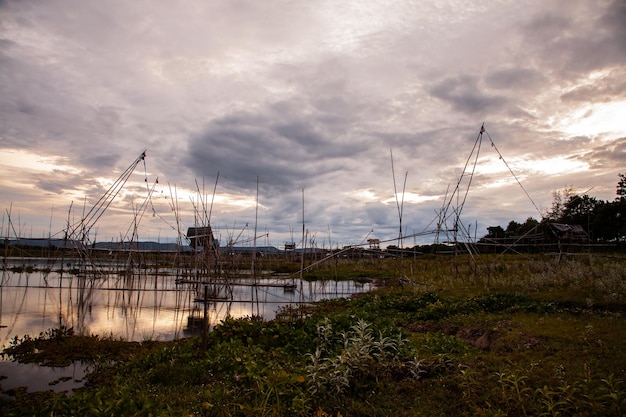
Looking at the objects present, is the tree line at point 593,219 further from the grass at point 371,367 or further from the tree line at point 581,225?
the grass at point 371,367

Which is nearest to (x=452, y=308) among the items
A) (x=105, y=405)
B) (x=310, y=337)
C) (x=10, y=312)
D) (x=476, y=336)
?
(x=476, y=336)

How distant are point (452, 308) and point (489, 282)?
16.9 ft

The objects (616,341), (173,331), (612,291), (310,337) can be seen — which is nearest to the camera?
(616,341)

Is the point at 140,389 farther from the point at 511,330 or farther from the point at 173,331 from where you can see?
the point at 511,330

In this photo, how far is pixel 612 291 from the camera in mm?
9148

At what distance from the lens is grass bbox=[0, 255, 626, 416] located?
4160mm

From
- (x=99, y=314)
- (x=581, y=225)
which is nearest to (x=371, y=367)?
(x=99, y=314)

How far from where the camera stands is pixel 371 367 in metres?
5.12

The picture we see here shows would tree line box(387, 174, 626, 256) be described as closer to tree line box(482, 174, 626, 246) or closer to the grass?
tree line box(482, 174, 626, 246)

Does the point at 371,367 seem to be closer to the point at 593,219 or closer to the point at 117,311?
the point at 117,311

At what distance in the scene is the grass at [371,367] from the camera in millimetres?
4160

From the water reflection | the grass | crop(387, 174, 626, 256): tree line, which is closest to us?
Result: the grass

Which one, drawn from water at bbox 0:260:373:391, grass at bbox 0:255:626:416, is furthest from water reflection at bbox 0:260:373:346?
grass at bbox 0:255:626:416

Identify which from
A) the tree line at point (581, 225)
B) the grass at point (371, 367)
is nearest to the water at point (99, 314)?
the grass at point (371, 367)
